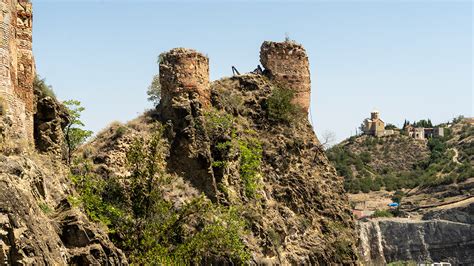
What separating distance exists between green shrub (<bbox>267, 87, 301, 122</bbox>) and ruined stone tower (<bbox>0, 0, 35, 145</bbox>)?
13.1m

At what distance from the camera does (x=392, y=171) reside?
113250 millimetres

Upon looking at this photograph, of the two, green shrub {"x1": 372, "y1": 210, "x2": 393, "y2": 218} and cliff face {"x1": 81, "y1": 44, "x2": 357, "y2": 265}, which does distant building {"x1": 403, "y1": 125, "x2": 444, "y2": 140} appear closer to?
green shrub {"x1": 372, "y1": 210, "x2": 393, "y2": 218}

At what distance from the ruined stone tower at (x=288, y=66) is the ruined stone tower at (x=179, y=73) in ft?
18.4

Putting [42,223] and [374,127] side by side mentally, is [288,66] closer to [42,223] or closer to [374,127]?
[42,223]

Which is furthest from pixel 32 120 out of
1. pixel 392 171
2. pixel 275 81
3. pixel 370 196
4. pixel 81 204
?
pixel 392 171

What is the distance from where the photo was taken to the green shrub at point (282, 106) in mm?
38000

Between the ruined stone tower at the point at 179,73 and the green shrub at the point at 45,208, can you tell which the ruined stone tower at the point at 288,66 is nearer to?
the ruined stone tower at the point at 179,73

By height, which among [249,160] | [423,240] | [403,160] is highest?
[403,160]

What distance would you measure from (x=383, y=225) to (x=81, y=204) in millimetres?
62391

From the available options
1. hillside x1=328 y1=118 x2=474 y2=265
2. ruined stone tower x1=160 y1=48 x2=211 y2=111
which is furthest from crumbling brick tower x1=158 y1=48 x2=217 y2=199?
hillside x1=328 y1=118 x2=474 y2=265

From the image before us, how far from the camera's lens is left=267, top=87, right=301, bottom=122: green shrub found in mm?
38000

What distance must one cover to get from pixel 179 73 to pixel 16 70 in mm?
9462

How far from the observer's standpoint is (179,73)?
33.8 m

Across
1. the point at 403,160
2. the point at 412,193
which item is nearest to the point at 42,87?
the point at 412,193
